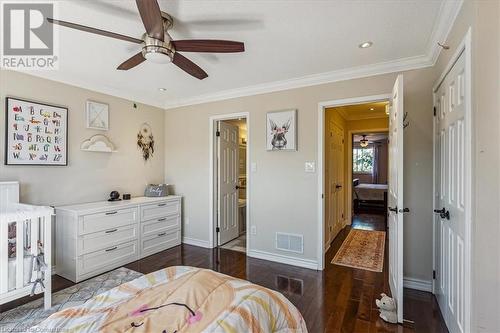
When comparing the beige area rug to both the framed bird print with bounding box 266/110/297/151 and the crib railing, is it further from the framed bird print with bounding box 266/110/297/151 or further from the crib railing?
the crib railing

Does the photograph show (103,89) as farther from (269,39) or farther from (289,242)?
(289,242)

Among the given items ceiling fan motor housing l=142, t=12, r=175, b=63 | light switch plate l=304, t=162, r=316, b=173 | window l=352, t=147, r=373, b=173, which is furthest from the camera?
window l=352, t=147, r=373, b=173

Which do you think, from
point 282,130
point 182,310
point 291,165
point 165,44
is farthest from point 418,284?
point 165,44

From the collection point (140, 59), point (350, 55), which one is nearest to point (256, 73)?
point (350, 55)

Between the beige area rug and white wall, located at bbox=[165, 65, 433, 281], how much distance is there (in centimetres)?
57

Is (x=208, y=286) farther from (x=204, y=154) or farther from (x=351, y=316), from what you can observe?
(x=204, y=154)

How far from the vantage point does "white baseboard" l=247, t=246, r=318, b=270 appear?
3176 mm

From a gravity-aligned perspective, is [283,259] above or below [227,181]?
below

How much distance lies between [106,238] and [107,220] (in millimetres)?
221

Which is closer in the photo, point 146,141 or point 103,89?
point 103,89

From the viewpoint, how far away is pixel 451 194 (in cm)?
191

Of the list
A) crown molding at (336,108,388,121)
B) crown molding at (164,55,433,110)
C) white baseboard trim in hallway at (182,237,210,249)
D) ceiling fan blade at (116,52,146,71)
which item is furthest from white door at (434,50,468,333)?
white baseboard trim in hallway at (182,237,210,249)

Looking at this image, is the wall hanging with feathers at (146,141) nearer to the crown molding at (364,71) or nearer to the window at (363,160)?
the crown molding at (364,71)

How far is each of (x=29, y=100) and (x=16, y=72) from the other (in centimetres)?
31
